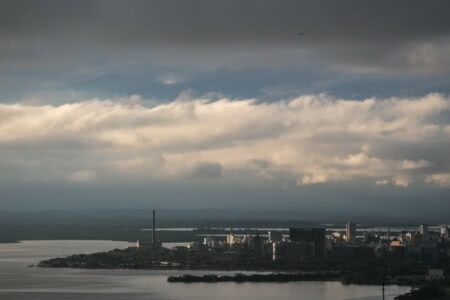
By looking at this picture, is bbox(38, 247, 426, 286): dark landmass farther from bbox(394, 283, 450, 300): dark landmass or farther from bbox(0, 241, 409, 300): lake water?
bbox(394, 283, 450, 300): dark landmass

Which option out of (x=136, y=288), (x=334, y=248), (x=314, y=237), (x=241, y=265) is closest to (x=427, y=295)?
(x=136, y=288)

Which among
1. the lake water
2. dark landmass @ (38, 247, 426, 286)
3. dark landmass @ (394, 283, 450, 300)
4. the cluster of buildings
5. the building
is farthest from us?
the building

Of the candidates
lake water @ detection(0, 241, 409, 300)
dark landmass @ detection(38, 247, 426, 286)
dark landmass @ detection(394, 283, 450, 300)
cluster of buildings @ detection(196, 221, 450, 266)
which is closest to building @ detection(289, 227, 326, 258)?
cluster of buildings @ detection(196, 221, 450, 266)

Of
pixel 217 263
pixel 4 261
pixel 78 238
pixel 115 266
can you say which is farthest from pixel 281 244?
pixel 78 238

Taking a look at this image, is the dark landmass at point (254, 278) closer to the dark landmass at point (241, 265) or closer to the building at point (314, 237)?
the dark landmass at point (241, 265)

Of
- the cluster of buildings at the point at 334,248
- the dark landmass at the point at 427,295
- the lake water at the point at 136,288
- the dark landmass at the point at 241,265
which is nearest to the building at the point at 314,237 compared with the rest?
the cluster of buildings at the point at 334,248

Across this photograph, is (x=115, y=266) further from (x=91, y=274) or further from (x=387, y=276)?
(x=387, y=276)
